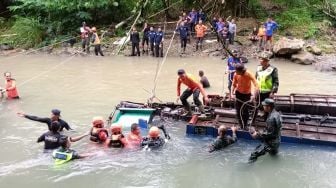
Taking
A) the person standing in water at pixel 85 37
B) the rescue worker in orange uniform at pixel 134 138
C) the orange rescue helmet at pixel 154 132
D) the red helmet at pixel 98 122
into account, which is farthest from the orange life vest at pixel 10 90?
the person standing in water at pixel 85 37

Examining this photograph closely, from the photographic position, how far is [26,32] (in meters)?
27.0

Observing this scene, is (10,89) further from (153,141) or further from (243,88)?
(243,88)

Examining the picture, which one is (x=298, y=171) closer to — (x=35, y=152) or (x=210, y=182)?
(x=210, y=182)

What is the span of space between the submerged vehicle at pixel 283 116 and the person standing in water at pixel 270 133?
1314 millimetres

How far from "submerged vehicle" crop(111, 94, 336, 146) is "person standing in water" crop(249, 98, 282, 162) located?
51.7 inches

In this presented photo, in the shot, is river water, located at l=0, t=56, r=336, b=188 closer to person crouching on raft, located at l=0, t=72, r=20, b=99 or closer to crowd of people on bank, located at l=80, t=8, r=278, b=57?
person crouching on raft, located at l=0, t=72, r=20, b=99

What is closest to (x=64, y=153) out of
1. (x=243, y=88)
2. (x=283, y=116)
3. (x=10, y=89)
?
(x=243, y=88)

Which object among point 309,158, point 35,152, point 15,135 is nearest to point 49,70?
point 15,135

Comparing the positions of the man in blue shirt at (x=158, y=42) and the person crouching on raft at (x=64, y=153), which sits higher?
the man in blue shirt at (x=158, y=42)

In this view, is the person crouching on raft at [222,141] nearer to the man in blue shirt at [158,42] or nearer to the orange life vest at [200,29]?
the man in blue shirt at [158,42]

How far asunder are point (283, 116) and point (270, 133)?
282 cm

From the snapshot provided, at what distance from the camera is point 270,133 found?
29.7 ft

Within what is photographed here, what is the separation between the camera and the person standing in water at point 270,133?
350 inches

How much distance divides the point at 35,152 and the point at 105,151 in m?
1.82
